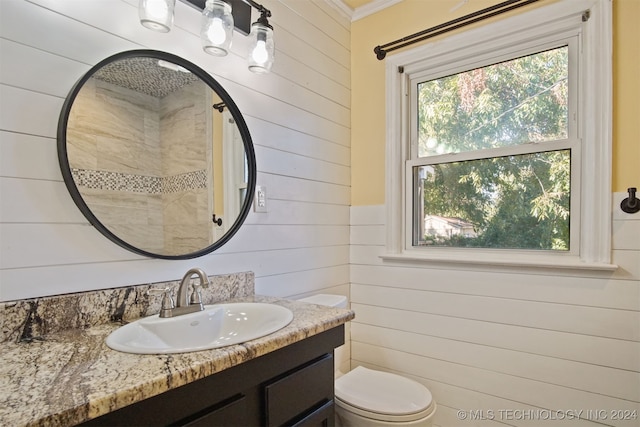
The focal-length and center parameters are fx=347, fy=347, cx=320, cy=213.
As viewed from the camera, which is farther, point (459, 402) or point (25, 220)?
point (459, 402)

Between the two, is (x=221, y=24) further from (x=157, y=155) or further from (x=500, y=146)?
(x=500, y=146)

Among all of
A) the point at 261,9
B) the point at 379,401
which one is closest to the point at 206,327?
the point at 379,401

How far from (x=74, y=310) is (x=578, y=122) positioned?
80.2 inches

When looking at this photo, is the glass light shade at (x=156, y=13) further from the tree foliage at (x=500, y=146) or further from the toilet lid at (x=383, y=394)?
the toilet lid at (x=383, y=394)

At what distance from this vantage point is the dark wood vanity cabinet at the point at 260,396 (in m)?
0.69

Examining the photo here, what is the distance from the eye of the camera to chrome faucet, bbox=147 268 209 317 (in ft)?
3.60

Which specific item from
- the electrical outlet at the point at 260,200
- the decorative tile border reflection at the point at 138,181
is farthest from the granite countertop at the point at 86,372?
the electrical outlet at the point at 260,200

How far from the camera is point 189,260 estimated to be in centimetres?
128

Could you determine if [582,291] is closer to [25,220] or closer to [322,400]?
[322,400]

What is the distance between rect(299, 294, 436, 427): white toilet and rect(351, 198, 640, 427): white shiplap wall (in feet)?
1.03

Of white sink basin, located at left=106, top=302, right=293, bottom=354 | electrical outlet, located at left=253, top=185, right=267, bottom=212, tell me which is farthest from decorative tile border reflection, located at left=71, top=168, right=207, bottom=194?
white sink basin, located at left=106, top=302, right=293, bottom=354

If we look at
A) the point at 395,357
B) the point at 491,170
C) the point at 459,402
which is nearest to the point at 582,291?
the point at 491,170

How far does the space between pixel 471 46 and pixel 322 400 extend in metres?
1.76

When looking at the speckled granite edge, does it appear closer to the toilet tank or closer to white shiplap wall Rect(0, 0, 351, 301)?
white shiplap wall Rect(0, 0, 351, 301)
